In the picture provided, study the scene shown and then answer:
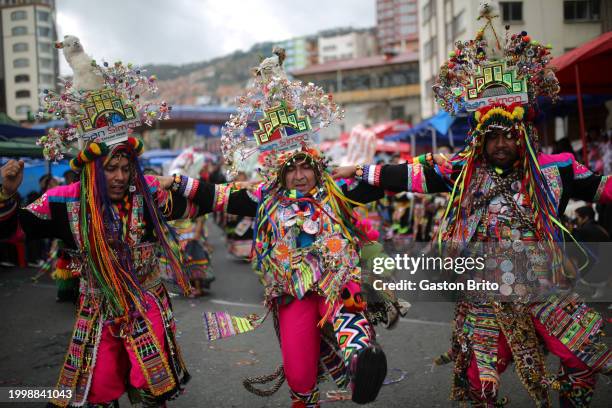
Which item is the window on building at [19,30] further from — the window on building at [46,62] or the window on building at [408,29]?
the window on building at [408,29]

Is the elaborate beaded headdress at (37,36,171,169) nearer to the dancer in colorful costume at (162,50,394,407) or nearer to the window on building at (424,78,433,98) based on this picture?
the dancer in colorful costume at (162,50,394,407)

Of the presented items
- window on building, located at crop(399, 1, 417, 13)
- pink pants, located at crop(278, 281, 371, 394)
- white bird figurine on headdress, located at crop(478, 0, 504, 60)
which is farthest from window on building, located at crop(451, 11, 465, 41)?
window on building, located at crop(399, 1, 417, 13)

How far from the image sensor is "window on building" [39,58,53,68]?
5663mm

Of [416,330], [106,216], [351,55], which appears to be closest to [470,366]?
[106,216]

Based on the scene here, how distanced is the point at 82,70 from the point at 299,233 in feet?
5.55

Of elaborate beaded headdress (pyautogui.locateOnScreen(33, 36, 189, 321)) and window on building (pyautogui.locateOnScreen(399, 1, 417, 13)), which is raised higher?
window on building (pyautogui.locateOnScreen(399, 1, 417, 13))

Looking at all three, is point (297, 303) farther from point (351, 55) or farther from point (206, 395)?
point (351, 55)

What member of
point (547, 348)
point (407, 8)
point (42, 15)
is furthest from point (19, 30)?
point (407, 8)

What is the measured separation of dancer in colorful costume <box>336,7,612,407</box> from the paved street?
65cm

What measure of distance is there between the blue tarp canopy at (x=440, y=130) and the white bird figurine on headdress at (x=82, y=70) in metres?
6.09

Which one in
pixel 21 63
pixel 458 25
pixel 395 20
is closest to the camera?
pixel 21 63

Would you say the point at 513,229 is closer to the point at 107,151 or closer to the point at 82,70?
the point at 107,151

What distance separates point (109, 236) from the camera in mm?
3586

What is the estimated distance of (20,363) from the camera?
18.4ft
